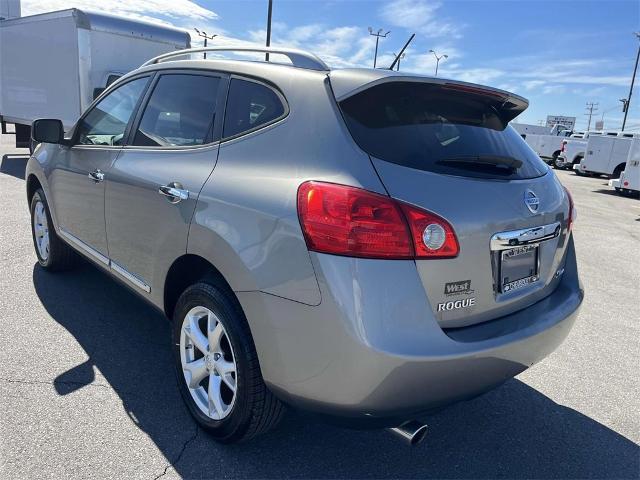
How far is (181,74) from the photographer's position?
115 inches

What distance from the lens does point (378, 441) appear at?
102 inches

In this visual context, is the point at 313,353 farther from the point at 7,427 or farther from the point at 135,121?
the point at 135,121

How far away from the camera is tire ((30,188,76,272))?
4391 millimetres

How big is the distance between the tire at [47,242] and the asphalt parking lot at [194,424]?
1.29ft

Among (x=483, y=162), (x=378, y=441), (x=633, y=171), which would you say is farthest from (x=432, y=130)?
(x=633, y=171)

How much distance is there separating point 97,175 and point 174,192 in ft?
3.57

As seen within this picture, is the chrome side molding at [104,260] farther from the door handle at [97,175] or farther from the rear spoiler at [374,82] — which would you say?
the rear spoiler at [374,82]

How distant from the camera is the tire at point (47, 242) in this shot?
4391 millimetres

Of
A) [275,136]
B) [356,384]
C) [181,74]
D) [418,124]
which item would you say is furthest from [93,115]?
[356,384]

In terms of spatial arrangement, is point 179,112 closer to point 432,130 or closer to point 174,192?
point 174,192

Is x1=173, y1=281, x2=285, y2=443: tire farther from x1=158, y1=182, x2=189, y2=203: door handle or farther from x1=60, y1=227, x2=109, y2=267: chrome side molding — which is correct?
x1=60, y1=227, x2=109, y2=267: chrome side molding

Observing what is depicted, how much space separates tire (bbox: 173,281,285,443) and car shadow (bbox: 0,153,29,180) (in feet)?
29.9

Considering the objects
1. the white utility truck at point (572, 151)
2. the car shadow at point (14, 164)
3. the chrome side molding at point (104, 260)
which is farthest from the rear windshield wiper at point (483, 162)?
the white utility truck at point (572, 151)

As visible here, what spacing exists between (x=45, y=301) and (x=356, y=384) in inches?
124
